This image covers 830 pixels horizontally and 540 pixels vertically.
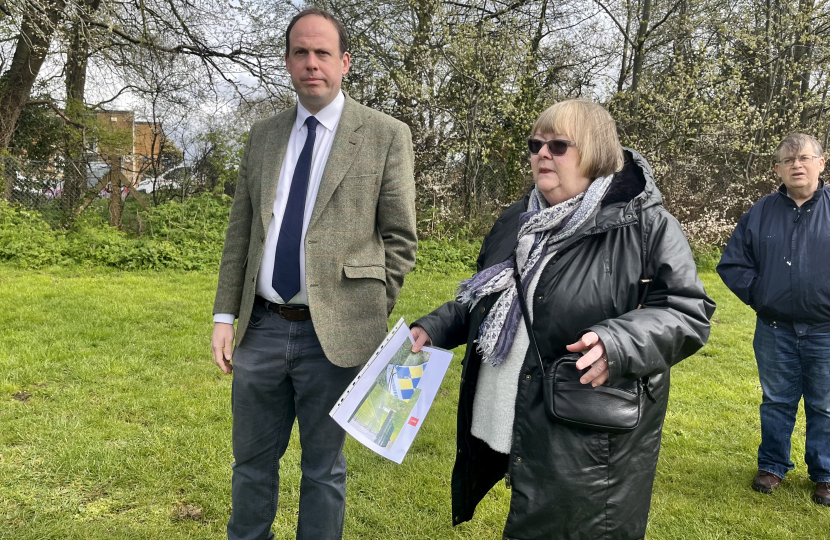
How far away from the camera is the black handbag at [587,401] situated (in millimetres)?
1804

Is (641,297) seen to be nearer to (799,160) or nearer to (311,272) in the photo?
(311,272)

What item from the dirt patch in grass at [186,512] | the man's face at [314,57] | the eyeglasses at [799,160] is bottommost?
the dirt patch in grass at [186,512]

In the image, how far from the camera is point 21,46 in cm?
1144

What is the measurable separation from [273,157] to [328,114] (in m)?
0.28

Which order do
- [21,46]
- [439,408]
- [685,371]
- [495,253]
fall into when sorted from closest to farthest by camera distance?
[495,253] → [439,408] → [685,371] → [21,46]

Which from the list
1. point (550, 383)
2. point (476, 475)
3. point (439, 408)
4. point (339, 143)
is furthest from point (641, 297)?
point (439, 408)

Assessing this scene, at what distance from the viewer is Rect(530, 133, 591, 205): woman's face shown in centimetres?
201

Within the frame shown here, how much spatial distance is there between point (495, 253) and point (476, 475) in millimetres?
852

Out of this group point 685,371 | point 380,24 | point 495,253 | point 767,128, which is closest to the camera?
point 495,253

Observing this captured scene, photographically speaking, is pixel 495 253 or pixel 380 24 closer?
pixel 495 253

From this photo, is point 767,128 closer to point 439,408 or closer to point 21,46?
point 439,408

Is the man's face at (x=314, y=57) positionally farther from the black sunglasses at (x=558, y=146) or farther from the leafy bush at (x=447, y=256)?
the leafy bush at (x=447, y=256)

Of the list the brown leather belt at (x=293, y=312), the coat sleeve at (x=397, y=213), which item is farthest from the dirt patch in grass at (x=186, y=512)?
the coat sleeve at (x=397, y=213)

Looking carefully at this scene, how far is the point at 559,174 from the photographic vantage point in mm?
2025
